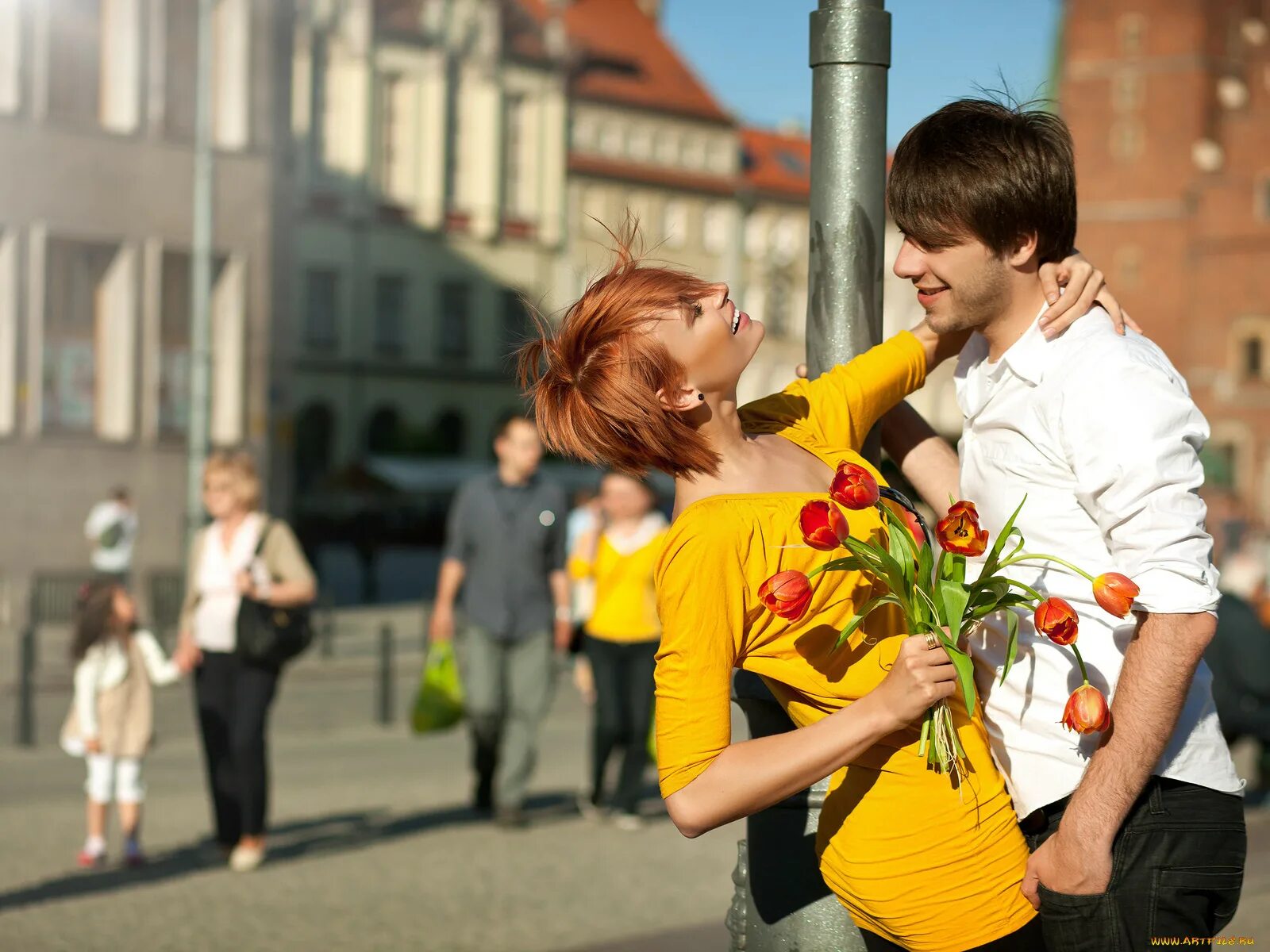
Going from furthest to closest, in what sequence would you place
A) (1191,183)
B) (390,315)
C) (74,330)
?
(1191,183)
(390,315)
(74,330)

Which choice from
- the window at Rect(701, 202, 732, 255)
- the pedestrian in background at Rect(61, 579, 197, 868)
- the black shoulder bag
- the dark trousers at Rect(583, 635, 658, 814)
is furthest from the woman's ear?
the window at Rect(701, 202, 732, 255)

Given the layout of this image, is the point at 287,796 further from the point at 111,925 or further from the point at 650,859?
the point at 111,925

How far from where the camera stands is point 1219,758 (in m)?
2.77

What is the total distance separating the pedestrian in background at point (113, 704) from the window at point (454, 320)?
5081cm

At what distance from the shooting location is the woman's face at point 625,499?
1027cm

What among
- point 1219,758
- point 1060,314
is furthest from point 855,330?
point 1219,758

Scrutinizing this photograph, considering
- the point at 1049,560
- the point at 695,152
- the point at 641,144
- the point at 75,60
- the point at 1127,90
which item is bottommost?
the point at 1049,560

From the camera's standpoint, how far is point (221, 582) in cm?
870

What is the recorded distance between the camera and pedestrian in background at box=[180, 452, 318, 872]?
8.43 m

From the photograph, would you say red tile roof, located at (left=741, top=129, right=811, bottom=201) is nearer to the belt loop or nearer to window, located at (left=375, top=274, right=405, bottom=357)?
window, located at (left=375, top=274, right=405, bottom=357)

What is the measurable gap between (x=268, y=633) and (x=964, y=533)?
20.3 feet

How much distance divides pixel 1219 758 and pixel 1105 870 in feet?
0.94

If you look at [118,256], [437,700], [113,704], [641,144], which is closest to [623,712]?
[437,700]

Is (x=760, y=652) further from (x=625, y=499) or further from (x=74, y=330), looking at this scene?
(x=74, y=330)
